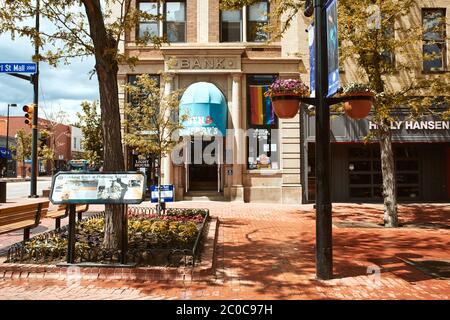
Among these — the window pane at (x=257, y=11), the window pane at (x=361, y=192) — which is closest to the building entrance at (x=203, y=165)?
the window pane at (x=257, y=11)

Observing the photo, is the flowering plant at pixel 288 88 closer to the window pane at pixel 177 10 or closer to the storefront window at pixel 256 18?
the storefront window at pixel 256 18

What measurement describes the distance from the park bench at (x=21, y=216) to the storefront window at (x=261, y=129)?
415 inches

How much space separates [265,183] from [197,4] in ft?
27.8

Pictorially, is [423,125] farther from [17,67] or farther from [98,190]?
[17,67]

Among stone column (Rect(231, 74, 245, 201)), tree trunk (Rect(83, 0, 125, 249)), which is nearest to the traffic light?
stone column (Rect(231, 74, 245, 201))

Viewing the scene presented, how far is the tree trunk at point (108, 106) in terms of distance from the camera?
711 cm

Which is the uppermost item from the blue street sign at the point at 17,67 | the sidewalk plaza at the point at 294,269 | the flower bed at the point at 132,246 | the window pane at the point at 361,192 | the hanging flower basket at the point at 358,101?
the blue street sign at the point at 17,67

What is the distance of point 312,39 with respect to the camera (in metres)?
6.38

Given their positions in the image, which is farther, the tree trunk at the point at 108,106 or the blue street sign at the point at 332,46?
the tree trunk at the point at 108,106

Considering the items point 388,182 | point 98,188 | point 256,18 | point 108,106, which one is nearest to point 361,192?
point 388,182

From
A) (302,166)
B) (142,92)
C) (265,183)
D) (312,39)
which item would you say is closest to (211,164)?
(265,183)

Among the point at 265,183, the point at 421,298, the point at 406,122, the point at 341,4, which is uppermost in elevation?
the point at 341,4

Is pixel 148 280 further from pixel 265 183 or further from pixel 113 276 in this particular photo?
pixel 265 183

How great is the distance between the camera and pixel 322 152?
609 cm
